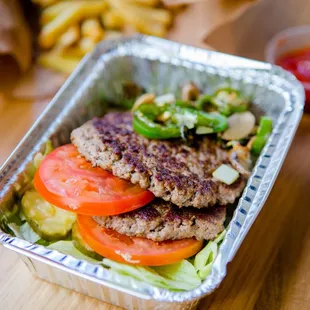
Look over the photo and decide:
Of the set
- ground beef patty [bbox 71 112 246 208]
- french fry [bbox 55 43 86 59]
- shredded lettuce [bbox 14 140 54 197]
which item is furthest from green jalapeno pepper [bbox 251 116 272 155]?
french fry [bbox 55 43 86 59]

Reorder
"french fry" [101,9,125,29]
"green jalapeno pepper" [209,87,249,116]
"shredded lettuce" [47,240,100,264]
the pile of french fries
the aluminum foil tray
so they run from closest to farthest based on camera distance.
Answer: the aluminum foil tray < "shredded lettuce" [47,240,100,264] < "green jalapeno pepper" [209,87,249,116] < the pile of french fries < "french fry" [101,9,125,29]

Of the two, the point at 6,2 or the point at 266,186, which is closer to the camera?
the point at 266,186

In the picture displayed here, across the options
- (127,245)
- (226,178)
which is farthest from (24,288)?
(226,178)

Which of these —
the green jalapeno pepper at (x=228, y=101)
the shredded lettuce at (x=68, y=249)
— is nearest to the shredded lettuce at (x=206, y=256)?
the shredded lettuce at (x=68, y=249)

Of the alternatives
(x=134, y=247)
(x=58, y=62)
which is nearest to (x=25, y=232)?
(x=134, y=247)

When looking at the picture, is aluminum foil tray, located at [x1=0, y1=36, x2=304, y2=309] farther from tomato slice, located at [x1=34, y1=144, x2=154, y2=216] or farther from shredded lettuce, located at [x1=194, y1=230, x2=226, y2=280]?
tomato slice, located at [x1=34, y1=144, x2=154, y2=216]

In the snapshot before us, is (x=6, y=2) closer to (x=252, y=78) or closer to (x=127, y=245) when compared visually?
(x=252, y=78)
